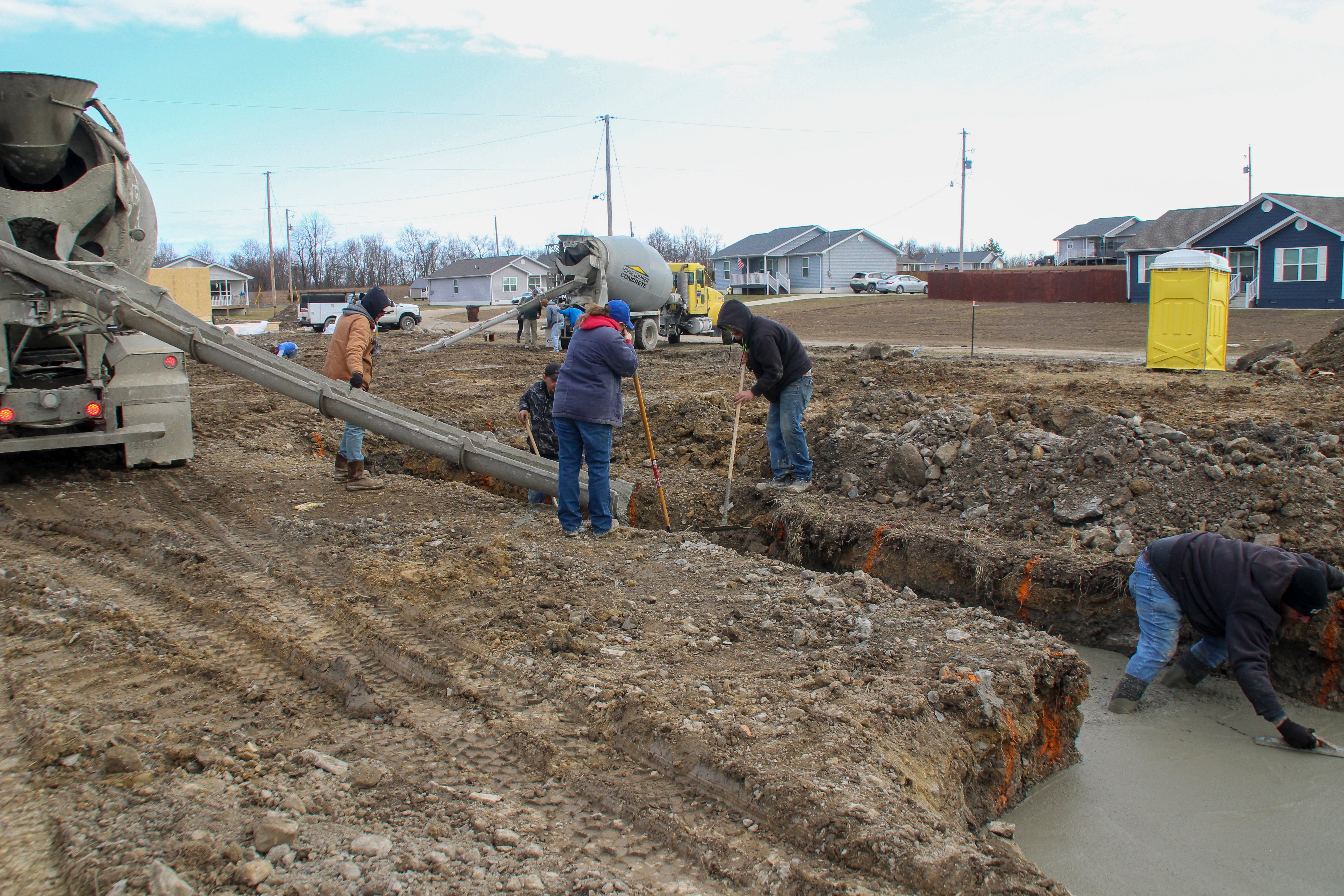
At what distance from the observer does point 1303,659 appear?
541 centimetres

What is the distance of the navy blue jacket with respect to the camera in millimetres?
6289

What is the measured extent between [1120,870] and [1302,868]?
30.7 inches

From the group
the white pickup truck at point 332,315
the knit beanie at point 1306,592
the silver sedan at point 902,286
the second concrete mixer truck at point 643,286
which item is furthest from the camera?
the silver sedan at point 902,286

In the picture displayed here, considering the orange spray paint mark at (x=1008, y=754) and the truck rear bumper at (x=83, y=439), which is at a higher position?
the truck rear bumper at (x=83, y=439)

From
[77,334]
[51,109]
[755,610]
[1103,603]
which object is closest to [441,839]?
[755,610]

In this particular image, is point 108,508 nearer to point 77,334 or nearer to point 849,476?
point 77,334

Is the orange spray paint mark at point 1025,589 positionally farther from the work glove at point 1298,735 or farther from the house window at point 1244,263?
the house window at point 1244,263

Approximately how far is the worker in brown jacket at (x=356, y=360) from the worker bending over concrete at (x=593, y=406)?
2333mm

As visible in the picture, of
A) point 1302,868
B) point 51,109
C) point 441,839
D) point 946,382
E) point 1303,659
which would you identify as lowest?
point 1302,868

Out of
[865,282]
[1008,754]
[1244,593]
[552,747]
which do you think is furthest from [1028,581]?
[865,282]

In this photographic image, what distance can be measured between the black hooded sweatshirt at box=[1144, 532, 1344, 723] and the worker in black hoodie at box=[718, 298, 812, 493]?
3.53 m

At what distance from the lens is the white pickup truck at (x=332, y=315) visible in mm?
35906

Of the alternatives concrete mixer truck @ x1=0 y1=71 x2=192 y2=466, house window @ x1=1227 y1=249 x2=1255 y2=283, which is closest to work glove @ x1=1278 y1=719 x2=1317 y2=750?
concrete mixer truck @ x1=0 y1=71 x2=192 y2=466

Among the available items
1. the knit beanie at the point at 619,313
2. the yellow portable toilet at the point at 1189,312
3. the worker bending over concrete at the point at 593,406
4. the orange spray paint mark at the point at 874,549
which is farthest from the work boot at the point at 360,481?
the yellow portable toilet at the point at 1189,312
